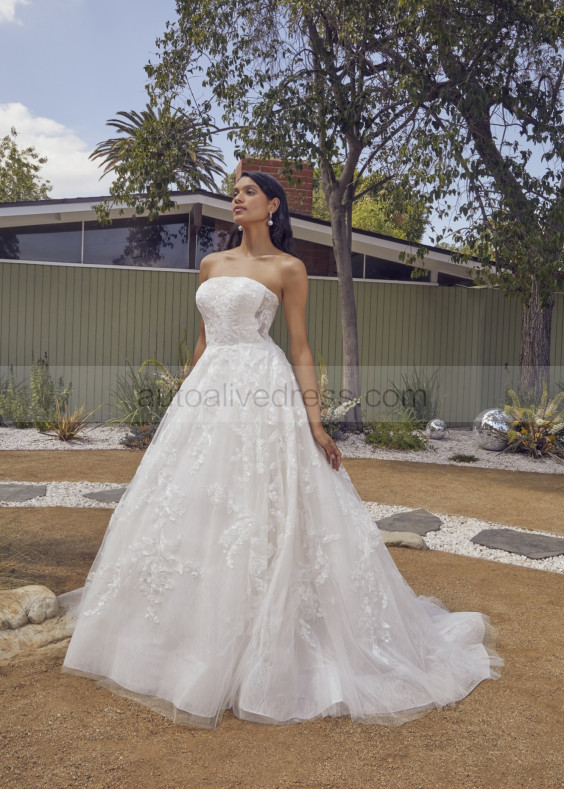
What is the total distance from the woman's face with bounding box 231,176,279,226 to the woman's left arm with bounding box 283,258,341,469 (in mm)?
272

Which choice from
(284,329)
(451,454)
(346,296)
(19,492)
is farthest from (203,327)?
(284,329)

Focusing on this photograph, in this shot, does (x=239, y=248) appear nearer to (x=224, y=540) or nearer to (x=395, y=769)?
(x=224, y=540)

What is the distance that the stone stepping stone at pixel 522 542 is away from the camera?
4973mm

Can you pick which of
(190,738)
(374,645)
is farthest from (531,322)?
(190,738)

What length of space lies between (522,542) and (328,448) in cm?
299

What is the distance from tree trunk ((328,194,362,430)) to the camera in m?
10.8

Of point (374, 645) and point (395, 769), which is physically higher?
point (374, 645)

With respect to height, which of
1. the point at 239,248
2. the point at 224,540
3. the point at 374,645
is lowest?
the point at 374,645

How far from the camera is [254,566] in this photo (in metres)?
2.62

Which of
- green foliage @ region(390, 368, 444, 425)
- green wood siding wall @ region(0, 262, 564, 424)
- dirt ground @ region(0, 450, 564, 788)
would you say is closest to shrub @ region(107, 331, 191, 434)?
green wood siding wall @ region(0, 262, 564, 424)

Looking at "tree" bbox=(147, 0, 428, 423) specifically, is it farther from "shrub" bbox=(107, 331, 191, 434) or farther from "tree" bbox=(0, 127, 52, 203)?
"tree" bbox=(0, 127, 52, 203)

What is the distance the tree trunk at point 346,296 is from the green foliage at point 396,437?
2.35 ft

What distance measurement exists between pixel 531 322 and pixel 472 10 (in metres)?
4.68

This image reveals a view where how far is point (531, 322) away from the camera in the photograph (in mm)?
11016
